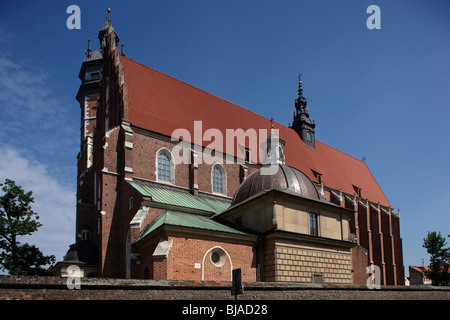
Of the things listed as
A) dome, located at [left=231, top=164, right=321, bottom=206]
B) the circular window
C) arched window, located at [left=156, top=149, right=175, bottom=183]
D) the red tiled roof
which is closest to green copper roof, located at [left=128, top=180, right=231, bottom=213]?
arched window, located at [left=156, top=149, right=175, bottom=183]

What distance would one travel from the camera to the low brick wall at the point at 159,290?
7738 mm

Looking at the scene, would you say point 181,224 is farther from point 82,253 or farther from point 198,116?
point 198,116

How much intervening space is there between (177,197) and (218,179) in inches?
193

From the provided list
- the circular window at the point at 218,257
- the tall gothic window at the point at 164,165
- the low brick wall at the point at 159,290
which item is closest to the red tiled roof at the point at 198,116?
the tall gothic window at the point at 164,165

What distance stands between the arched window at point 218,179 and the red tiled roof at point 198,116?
1786mm

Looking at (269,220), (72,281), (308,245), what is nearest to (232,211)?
(269,220)

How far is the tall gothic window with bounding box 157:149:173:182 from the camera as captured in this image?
77.0 feet

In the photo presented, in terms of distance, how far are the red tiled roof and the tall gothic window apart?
1235 mm

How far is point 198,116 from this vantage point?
1099 inches

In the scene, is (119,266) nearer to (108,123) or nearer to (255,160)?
(108,123)

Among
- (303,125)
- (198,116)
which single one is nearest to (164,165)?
(198,116)

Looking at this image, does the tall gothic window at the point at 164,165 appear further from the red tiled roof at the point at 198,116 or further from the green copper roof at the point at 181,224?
the green copper roof at the point at 181,224

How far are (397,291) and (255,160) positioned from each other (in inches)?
619

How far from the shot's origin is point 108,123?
1001 inches
